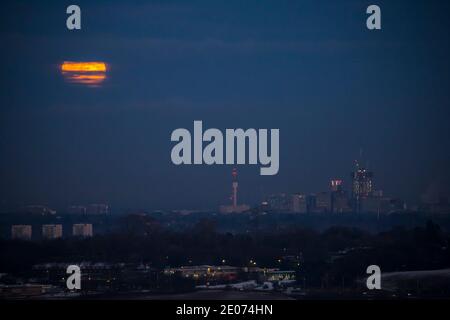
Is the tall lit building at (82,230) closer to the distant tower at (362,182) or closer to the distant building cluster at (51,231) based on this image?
the distant building cluster at (51,231)

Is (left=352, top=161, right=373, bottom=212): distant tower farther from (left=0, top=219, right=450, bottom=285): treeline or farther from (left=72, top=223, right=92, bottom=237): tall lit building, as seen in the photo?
(left=72, top=223, right=92, bottom=237): tall lit building

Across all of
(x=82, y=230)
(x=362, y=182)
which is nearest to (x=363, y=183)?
(x=362, y=182)

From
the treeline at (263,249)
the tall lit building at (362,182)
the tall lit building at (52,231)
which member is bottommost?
the treeline at (263,249)

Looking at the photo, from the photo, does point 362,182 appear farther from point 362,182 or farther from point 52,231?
point 52,231

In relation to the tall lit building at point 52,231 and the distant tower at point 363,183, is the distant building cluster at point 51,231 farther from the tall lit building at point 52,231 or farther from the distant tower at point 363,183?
the distant tower at point 363,183

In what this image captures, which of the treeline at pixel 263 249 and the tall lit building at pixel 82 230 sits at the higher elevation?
the tall lit building at pixel 82 230

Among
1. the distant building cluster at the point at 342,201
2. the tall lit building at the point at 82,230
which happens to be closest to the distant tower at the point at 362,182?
the distant building cluster at the point at 342,201

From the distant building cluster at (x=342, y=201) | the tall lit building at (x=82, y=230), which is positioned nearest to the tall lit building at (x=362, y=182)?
the distant building cluster at (x=342, y=201)
